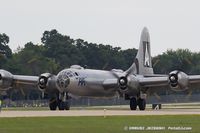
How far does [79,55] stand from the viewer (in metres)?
151

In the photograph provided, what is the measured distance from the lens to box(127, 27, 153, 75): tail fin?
74894 mm

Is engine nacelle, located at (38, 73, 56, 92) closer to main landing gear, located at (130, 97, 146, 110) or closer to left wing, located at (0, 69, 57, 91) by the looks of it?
left wing, located at (0, 69, 57, 91)

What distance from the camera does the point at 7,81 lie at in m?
66.2

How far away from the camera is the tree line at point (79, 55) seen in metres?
128

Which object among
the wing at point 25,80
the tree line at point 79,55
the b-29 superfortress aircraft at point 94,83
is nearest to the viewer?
the b-29 superfortress aircraft at point 94,83

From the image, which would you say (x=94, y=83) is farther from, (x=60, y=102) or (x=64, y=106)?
(x=64, y=106)

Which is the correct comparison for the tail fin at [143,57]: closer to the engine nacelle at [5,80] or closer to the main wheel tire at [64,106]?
the main wheel tire at [64,106]

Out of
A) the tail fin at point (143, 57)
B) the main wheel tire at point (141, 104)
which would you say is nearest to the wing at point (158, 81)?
the main wheel tire at point (141, 104)

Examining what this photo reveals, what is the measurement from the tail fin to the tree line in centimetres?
4355

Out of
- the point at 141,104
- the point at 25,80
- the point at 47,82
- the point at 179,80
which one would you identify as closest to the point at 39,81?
the point at 47,82

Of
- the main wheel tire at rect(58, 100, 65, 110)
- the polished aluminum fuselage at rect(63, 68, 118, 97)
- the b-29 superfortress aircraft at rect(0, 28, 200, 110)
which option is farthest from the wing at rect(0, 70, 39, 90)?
the main wheel tire at rect(58, 100, 65, 110)
